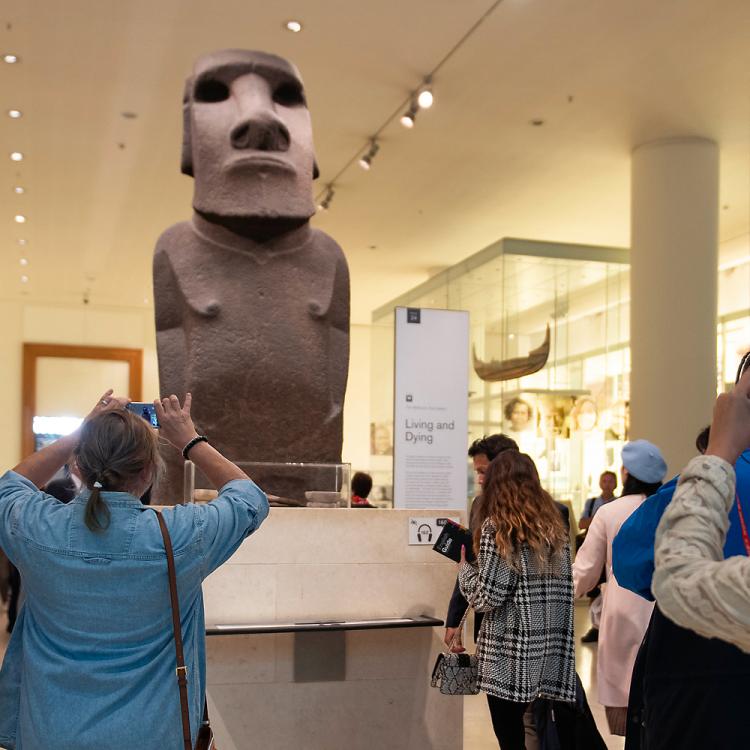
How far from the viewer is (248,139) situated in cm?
496

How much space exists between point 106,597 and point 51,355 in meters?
17.0

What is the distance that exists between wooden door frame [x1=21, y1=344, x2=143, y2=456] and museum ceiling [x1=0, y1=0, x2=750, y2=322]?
4619mm

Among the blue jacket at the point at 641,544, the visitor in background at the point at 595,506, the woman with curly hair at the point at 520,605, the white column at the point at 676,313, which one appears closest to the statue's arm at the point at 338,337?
the woman with curly hair at the point at 520,605

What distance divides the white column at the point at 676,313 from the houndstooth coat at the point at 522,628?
5757 millimetres

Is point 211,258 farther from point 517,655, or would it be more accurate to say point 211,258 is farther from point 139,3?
point 139,3

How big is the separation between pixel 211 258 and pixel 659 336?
208 inches

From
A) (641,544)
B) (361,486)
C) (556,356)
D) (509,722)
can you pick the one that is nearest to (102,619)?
(641,544)

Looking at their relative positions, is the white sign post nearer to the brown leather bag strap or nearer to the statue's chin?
the statue's chin

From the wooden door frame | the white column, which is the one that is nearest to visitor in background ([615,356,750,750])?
the white column

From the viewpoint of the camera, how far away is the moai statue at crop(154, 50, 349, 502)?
497cm

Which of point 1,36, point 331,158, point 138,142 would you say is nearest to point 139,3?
point 1,36

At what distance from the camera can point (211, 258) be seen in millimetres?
5043

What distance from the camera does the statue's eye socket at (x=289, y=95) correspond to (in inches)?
207

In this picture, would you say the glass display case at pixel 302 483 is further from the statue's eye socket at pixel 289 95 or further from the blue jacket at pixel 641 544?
the blue jacket at pixel 641 544
